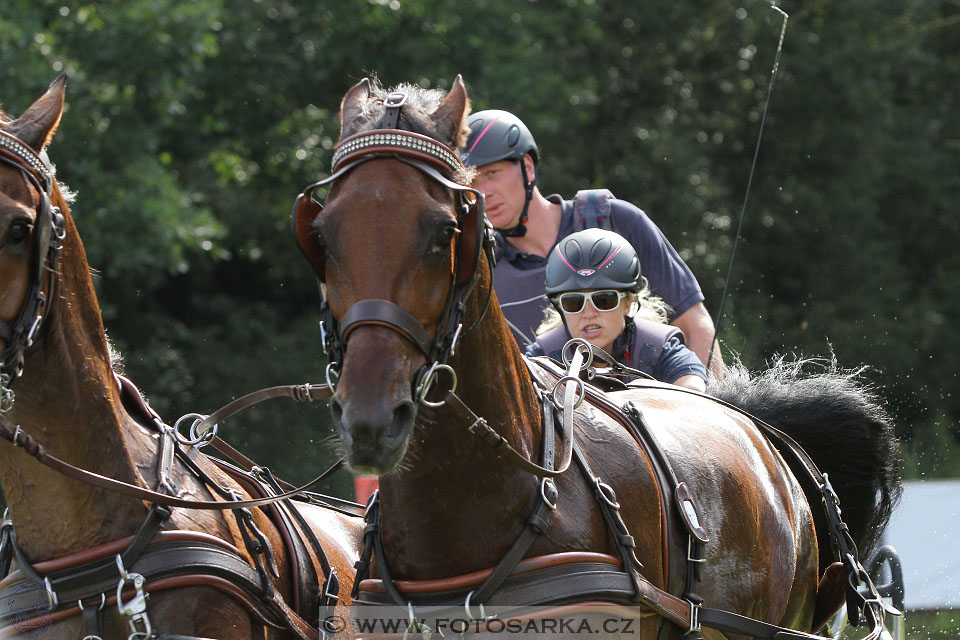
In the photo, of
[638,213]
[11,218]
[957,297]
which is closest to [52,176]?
[11,218]

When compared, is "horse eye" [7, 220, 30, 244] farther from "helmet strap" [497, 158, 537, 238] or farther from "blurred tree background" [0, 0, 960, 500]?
"blurred tree background" [0, 0, 960, 500]

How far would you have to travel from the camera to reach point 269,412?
11406mm

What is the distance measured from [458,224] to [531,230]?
2620mm

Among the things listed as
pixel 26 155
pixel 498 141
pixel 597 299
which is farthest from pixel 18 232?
pixel 498 141

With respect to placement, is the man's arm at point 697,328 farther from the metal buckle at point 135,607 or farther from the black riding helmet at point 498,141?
the metal buckle at point 135,607

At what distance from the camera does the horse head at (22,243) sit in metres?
2.93

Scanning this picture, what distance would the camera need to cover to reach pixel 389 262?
102 inches

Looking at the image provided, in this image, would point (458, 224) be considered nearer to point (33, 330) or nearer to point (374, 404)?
point (374, 404)

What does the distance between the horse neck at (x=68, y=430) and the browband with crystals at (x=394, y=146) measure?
0.84 m

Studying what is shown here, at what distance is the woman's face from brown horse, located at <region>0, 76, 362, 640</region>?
60.5 inches

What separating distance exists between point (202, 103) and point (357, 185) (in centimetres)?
1088

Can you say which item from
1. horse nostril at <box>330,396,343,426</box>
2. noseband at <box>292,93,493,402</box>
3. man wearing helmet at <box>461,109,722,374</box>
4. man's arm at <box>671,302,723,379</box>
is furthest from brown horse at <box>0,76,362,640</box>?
man's arm at <box>671,302,723,379</box>

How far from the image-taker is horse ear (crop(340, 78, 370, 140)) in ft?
9.24

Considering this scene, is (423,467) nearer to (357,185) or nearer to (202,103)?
(357,185)
